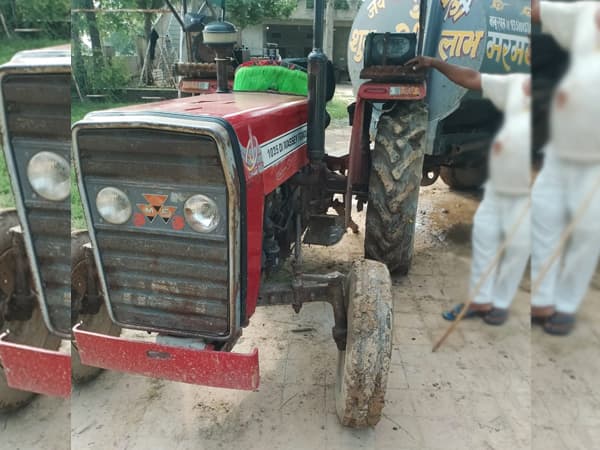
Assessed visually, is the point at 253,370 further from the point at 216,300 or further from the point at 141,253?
the point at 141,253

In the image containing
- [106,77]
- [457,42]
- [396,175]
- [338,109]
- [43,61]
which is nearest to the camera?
[43,61]

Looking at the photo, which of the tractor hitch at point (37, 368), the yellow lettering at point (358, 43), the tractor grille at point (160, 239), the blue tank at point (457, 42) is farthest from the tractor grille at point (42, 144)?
the yellow lettering at point (358, 43)

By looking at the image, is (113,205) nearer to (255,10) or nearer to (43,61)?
(43,61)

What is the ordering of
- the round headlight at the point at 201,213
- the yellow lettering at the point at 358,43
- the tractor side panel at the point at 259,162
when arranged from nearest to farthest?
the round headlight at the point at 201,213 < the tractor side panel at the point at 259,162 < the yellow lettering at the point at 358,43

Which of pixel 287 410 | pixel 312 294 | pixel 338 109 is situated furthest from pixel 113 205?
pixel 338 109

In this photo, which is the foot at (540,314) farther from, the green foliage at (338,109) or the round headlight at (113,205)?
the green foliage at (338,109)

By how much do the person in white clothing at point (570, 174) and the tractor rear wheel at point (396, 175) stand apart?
7.35 feet

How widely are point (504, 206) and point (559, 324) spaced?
168 millimetres

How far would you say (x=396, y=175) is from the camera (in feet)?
9.36

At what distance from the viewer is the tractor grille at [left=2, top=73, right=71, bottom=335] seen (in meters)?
0.91

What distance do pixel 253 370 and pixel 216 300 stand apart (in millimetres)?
268

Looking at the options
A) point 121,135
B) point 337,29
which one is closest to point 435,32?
point 337,29

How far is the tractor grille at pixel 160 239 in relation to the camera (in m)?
1.44

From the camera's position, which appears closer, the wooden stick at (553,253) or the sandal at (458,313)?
the wooden stick at (553,253)
